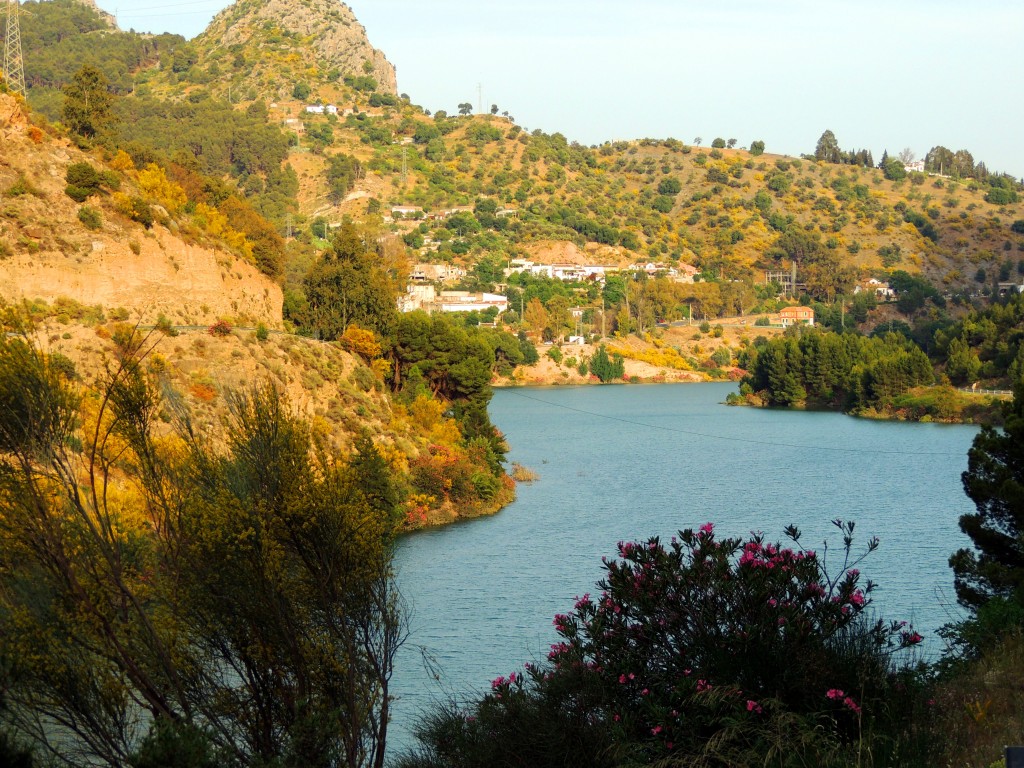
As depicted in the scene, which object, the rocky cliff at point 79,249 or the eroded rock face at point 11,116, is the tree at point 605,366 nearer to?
the rocky cliff at point 79,249

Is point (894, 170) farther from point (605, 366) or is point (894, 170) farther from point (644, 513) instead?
point (644, 513)

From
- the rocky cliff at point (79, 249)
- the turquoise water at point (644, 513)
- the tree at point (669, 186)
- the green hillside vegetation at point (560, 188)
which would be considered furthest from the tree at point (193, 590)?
the tree at point (669, 186)

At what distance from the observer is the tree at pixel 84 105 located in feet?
128

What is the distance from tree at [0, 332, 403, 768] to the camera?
9.10m

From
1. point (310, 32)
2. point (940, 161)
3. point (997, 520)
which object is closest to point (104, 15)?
point (310, 32)

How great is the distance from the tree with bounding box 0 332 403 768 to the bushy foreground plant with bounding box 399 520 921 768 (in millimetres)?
1248

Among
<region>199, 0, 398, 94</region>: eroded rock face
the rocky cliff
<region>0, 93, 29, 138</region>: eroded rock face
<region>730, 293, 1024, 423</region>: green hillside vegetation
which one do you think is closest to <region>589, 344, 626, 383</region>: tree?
<region>730, 293, 1024, 423</region>: green hillside vegetation

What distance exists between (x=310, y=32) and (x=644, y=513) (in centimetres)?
14312

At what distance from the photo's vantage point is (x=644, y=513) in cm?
Result: 3541

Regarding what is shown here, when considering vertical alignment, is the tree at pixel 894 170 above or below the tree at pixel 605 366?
above

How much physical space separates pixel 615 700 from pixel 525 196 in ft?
407

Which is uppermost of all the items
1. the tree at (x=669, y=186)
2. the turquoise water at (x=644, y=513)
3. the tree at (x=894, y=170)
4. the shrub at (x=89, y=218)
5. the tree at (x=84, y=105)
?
the tree at (x=894, y=170)

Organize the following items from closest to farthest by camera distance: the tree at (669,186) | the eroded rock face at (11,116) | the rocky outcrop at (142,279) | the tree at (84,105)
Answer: the rocky outcrop at (142,279) < the eroded rock face at (11,116) < the tree at (84,105) < the tree at (669,186)

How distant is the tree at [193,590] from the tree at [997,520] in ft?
31.0
